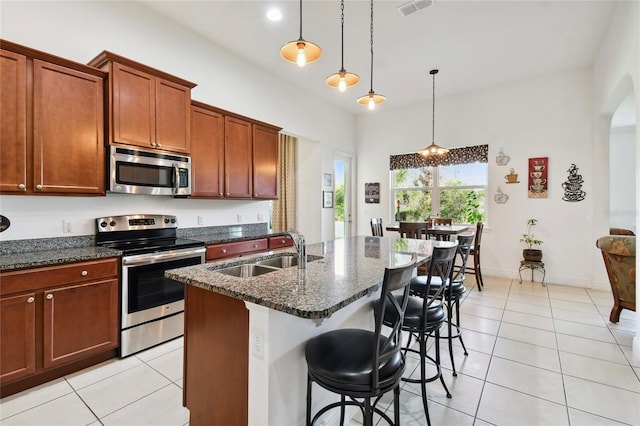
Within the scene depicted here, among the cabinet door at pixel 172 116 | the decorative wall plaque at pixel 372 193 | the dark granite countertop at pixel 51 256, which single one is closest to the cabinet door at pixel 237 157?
the cabinet door at pixel 172 116

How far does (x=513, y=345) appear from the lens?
275 centimetres

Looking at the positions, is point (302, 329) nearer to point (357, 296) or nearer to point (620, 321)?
point (357, 296)

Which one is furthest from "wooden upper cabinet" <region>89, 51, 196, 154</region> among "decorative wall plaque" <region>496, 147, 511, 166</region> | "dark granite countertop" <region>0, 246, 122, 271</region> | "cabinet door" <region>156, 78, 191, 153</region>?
"decorative wall plaque" <region>496, 147, 511, 166</region>

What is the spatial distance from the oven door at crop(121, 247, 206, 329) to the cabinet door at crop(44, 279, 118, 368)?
9 centimetres

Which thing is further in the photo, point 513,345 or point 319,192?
point 319,192

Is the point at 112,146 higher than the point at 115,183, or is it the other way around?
the point at 112,146

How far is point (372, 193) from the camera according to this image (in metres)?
6.70

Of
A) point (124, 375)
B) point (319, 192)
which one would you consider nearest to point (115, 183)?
point (124, 375)

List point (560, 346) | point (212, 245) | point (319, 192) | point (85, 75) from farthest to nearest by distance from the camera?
1. point (319, 192)
2. point (212, 245)
3. point (560, 346)
4. point (85, 75)

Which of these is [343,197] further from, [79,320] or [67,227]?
[79,320]

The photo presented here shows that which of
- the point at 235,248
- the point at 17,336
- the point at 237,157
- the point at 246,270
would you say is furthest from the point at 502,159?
the point at 17,336

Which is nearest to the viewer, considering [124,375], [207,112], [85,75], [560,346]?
[124,375]

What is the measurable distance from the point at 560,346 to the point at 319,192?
4153 mm

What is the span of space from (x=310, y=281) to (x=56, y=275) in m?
1.95
